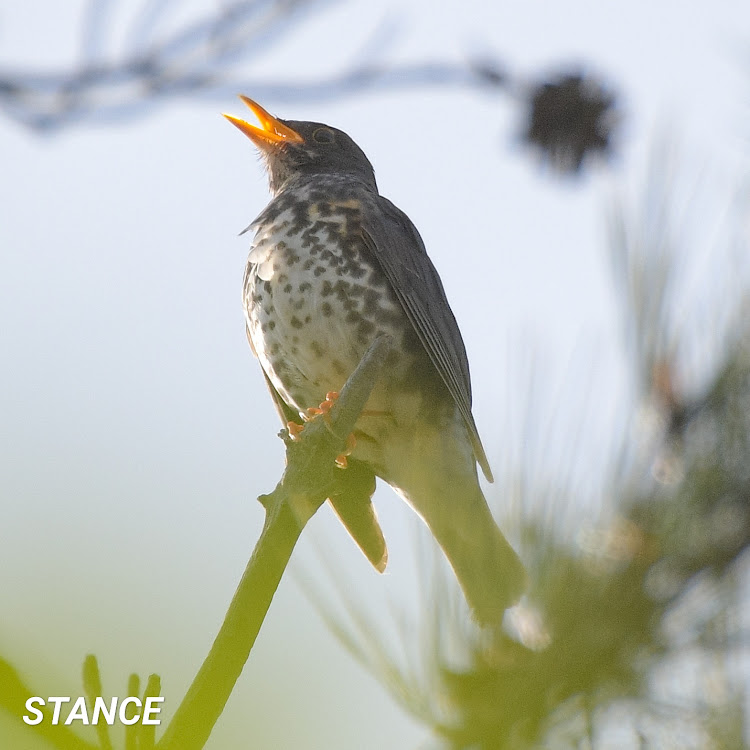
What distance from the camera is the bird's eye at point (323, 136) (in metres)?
6.41

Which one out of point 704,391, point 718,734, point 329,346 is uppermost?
point 329,346

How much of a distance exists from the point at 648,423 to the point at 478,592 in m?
0.31

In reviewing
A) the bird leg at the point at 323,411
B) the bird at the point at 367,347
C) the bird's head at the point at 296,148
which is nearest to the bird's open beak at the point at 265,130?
the bird's head at the point at 296,148

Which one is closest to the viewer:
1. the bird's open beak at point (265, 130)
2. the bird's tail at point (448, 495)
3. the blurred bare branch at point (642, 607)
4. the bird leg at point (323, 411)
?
the blurred bare branch at point (642, 607)

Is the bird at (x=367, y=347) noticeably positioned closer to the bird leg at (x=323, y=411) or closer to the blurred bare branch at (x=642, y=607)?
the bird leg at (x=323, y=411)

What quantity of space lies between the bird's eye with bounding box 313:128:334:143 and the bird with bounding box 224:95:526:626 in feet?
4.12

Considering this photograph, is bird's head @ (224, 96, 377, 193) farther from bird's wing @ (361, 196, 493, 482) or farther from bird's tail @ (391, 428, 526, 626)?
bird's tail @ (391, 428, 526, 626)

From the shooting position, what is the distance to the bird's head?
6.18 meters

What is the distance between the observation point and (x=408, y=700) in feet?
4.76

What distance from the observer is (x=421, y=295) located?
5.05 metres

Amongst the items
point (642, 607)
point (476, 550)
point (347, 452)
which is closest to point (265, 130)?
point (347, 452)

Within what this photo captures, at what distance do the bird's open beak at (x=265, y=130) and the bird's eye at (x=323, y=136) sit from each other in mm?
113

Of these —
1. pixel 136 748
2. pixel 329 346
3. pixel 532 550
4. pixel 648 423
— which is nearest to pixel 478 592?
pixel 532 550

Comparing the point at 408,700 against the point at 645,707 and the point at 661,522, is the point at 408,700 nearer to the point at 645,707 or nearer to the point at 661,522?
the point at 645,707
